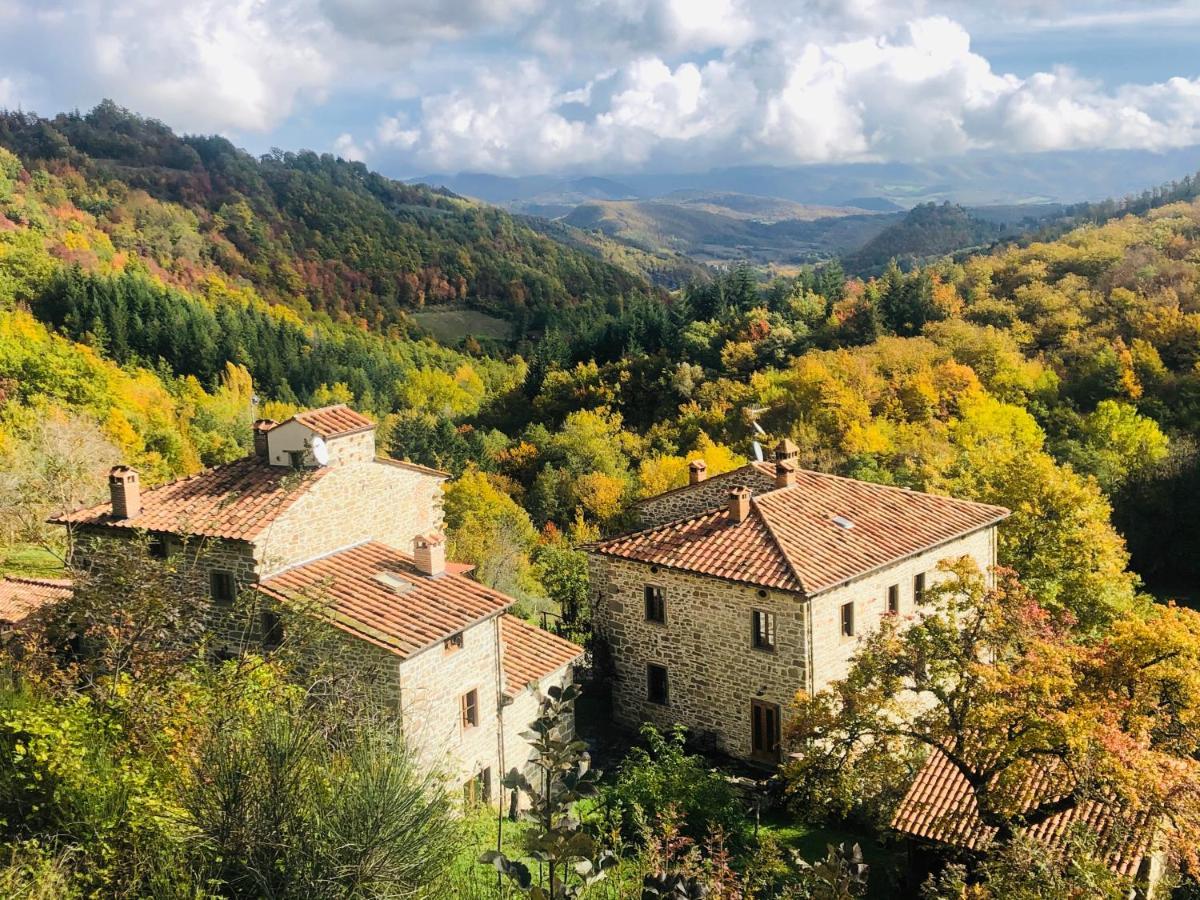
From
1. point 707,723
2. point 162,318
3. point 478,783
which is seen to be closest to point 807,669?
point 707,723

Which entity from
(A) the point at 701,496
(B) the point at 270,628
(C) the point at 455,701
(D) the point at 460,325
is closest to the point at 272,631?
(B) the point at 270,628

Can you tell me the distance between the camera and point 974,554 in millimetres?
27312

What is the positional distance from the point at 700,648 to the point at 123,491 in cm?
1387

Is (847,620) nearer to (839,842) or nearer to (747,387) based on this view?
(839,842)

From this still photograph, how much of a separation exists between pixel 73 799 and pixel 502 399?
82.0 metres

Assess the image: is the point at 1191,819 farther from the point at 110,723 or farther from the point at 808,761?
the point at 110,723

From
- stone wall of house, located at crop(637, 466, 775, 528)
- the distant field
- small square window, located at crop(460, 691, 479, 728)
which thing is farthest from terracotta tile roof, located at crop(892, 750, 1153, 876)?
the distant field

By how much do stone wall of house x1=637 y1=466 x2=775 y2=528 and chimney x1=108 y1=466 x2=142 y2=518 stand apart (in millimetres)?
14192

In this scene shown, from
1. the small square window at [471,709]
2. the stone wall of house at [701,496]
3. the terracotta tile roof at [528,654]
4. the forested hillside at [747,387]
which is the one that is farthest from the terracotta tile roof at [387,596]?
the forested hillside at [747,387]

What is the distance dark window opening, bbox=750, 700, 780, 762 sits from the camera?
2306 centimetres

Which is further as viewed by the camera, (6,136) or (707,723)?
(6,136)

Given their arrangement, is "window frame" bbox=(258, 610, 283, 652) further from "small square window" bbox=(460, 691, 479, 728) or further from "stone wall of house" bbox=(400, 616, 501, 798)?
"small square window" bbox=(460, 691, 479, 728)

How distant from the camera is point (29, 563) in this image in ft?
Answer: 98.3

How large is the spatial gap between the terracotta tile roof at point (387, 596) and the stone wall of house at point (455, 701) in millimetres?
386
